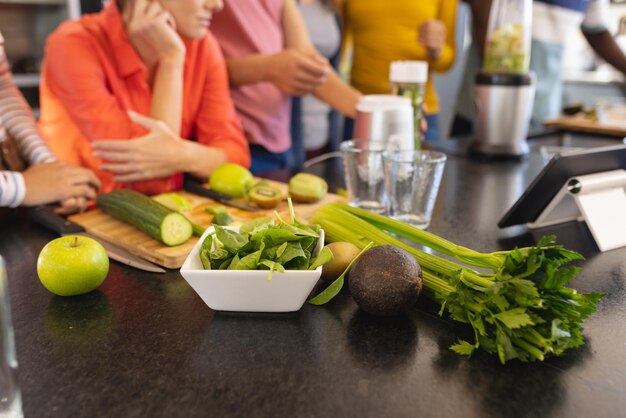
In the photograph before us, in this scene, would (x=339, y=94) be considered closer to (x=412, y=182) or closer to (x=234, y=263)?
(x=412, y=182)

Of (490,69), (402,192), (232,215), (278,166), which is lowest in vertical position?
(278,166)

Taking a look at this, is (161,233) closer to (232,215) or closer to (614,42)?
(232,215)

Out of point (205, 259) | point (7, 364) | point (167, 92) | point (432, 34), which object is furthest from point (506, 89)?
point (7, 364)

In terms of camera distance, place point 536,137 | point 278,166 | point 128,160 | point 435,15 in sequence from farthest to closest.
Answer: point 435,15
point 536,137
point 278,166
point 128,160

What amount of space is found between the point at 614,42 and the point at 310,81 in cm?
206

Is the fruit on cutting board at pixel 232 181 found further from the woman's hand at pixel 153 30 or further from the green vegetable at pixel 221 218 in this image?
the woman's hand at pixel 153 30

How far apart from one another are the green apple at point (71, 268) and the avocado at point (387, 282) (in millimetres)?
412

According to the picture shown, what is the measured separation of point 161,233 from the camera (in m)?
1.07

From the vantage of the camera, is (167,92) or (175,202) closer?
(175,202)

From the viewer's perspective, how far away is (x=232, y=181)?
4.70 feet

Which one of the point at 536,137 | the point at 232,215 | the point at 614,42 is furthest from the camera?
the point at 614,42

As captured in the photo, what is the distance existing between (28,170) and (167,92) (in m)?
0.44

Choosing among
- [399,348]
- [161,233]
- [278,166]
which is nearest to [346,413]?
[399,348]

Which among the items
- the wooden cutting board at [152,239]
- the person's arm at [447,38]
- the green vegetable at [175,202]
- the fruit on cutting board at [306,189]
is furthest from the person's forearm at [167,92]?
the person's arm at [447,38]
